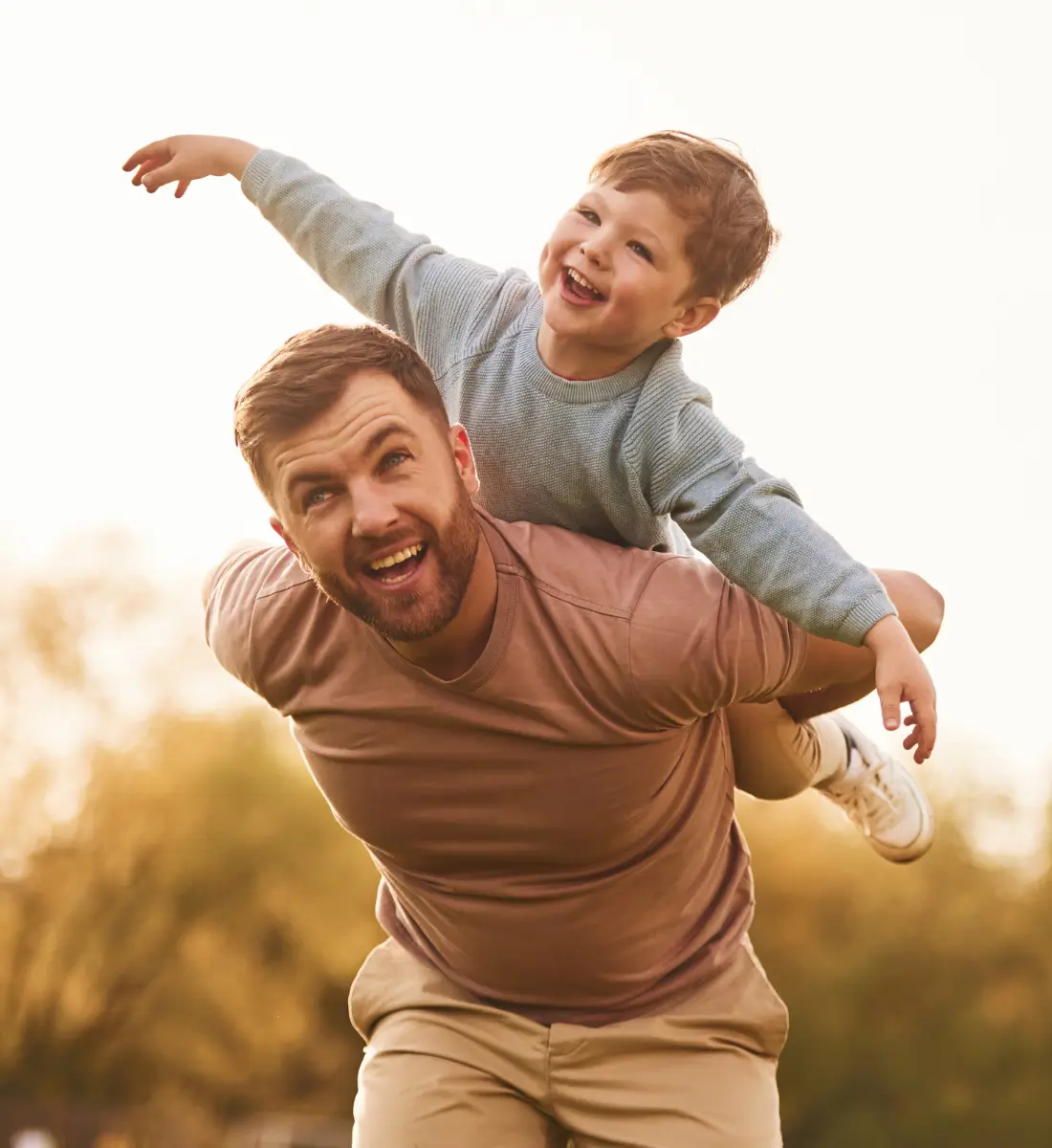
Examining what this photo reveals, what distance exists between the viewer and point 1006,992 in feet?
52.1

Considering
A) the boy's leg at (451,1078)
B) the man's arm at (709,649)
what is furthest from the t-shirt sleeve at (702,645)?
the boy's leg at (451,1078)

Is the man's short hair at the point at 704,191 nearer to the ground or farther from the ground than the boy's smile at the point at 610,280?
farther from the ground

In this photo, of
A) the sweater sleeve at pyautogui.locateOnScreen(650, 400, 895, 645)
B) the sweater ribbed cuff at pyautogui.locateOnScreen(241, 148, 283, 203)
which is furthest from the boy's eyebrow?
the sweater ribbed cuff at pyautogui.locateOnScreen(241, 148, 283, 203)

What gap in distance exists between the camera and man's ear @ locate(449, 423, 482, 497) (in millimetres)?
2864

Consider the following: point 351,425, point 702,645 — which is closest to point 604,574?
point 702,645

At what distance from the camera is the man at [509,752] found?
278cm

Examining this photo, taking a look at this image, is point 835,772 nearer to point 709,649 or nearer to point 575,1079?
point 575,1079

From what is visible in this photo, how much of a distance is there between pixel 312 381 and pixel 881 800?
5.32ft

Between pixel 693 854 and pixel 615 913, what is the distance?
182 mm

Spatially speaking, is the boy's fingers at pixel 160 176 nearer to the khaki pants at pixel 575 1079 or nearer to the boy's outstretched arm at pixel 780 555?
the boy's outstretched arm at pixel 780 555

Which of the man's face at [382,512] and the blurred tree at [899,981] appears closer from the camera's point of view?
the man's face at [382,512]

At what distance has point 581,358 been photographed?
2.95 m

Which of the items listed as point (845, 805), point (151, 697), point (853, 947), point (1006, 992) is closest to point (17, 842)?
point (151, 697)

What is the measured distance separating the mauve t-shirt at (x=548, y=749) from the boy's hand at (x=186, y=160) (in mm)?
690
